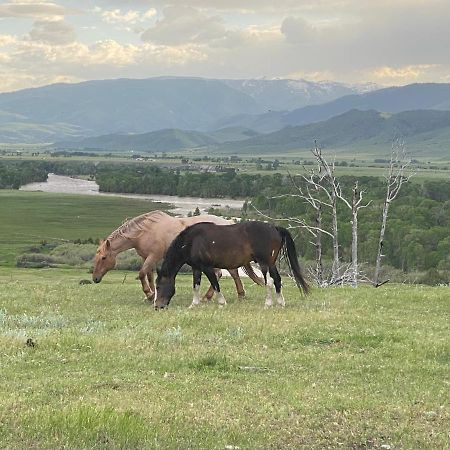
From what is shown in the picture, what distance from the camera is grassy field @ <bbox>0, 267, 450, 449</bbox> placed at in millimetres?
8195

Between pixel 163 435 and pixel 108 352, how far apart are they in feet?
14.1

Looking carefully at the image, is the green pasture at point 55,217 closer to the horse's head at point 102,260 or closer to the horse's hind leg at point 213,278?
the horse's head at point 102,260

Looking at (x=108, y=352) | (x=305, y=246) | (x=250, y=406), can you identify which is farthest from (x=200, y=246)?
(x=305, y=246)

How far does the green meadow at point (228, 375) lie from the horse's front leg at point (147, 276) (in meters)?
0.69

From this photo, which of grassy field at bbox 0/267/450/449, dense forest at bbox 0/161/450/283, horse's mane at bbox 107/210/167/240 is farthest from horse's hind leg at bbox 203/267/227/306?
dense forest at bbox 0/161/450/283

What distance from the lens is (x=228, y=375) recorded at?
10938 millimetres

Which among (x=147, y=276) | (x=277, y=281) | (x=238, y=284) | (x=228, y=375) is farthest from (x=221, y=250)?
(x=228, y=375)

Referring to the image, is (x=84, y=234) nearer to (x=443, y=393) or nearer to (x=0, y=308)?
(x=0, y=308)

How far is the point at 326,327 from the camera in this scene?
14602mm

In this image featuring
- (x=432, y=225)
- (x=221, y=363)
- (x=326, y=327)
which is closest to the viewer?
(x=221, y=363)

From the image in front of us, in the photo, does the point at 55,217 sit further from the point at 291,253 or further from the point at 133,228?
the point at 291,253

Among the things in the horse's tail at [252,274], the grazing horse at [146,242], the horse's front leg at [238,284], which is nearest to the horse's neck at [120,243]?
the grazing horse at [146,242]

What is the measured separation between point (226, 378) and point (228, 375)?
10 centimetres

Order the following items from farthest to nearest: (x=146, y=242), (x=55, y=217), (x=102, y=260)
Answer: (x=55, y=217) → (x=102, y=260) → (x=146, y=242)
